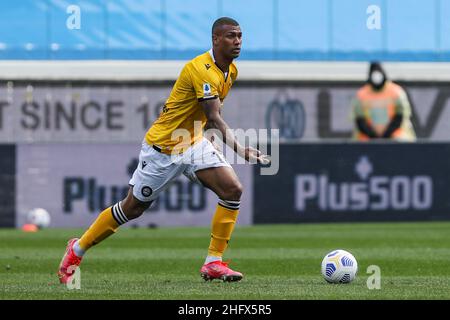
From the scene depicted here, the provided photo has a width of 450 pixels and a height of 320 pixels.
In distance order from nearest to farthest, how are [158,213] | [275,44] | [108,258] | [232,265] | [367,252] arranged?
[232,265] → [108,258] → [367,252] → [158,213] → [275,44]

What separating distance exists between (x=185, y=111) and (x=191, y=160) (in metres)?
0.42

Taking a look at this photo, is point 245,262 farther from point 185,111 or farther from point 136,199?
point 185,111

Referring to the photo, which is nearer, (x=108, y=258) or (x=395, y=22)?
(x=108, y=258)

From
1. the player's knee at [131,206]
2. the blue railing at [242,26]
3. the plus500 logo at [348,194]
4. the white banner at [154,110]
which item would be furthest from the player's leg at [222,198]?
the blue railing at [242,26]

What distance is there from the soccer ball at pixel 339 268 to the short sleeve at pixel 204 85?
1.63 m

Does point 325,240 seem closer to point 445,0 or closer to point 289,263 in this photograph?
point 289,263

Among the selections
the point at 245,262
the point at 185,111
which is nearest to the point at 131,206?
the point at 185,111

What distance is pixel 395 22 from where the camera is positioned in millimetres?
26062

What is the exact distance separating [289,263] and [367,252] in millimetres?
1969

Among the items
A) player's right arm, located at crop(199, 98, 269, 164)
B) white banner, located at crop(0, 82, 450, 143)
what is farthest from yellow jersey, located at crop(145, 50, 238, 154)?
white banner, located at crop(0, 82, 450, 143)

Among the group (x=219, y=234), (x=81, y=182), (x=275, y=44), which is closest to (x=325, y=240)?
(x=81, y=182)

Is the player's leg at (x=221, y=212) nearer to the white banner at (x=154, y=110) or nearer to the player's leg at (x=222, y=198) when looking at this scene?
the player's leg at (x=222, y=198)

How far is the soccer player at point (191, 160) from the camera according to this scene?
9484mm

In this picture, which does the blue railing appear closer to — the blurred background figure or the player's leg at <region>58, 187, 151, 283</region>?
the blurred background figure
